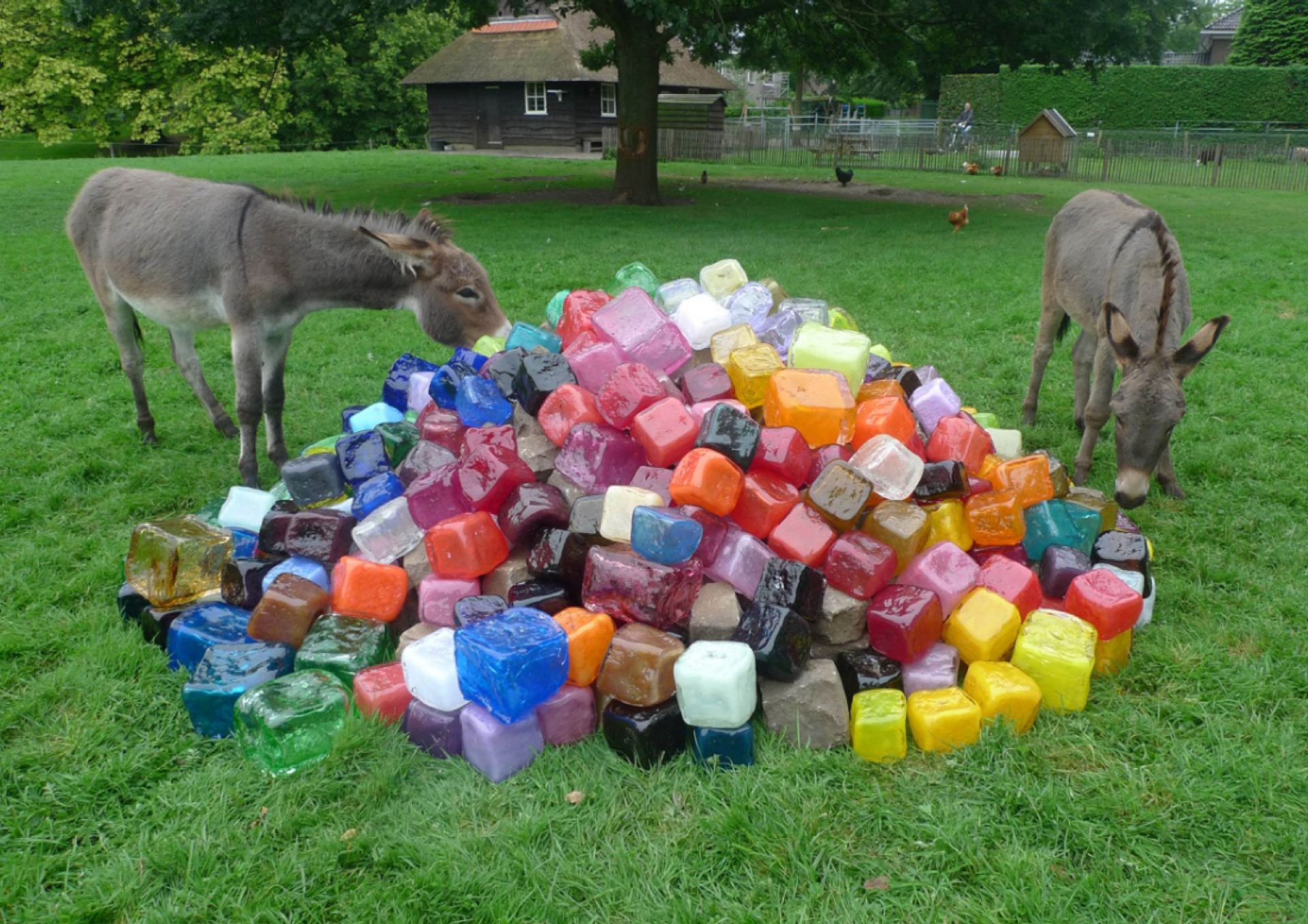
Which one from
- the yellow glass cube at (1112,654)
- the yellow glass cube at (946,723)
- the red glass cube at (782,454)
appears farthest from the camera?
the red glass cube at (782,454)

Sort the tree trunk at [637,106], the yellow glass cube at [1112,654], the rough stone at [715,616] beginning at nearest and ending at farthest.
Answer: the rough stone at [715,616] < the yellow glass cube at [1112,654] < the tree trunk at [637,106]

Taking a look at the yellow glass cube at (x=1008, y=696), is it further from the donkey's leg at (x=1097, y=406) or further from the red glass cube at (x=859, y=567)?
the donkey's leg at (x=1097, y=406)

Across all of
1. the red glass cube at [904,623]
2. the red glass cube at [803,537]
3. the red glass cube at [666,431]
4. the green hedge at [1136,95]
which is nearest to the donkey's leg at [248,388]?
the red glass cube at [666,431]

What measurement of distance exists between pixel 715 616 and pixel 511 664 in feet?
2.64

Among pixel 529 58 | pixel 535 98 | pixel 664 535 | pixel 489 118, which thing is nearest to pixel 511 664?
pixel 664 535

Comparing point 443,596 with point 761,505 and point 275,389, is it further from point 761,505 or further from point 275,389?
point 275,389

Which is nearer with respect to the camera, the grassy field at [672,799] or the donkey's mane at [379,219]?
the grassy field at [672,799]

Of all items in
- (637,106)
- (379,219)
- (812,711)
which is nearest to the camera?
(812,711)

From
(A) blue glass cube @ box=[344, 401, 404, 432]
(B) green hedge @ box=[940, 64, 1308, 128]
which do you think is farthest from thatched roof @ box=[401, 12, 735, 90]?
(A) blue glass cube @ box=[344, 401, 404, 432]

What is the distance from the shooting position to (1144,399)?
4168 mm

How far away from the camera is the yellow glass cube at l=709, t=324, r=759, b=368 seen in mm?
4297

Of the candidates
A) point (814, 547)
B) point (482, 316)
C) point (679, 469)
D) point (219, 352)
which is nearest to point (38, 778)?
point (679, 469)

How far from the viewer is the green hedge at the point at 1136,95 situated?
32562mm

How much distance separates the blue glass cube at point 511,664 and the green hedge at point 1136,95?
3622 centimetres
